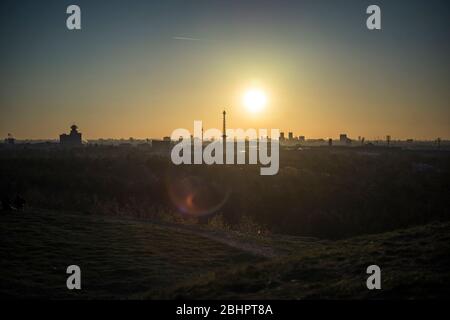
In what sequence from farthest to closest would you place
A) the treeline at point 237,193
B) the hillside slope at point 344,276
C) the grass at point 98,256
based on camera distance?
1. the treeline at point 237,193
2. the grass at point 98,256
3. the hillside slope at point 344,276

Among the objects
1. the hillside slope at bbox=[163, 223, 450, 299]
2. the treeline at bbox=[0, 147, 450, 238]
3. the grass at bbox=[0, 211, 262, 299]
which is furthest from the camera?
the treeline at bbox=[0, 147, 450, 238]

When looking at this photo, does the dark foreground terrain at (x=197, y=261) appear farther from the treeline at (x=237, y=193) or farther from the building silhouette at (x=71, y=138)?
the building silhouette at (x=71, y=138)

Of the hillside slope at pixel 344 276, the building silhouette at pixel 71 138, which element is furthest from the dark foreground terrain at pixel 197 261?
the building silhouette at pixel 71 138

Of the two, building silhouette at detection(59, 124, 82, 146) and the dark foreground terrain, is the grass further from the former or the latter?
building silhouette at detection(59, 124, 82, 146)

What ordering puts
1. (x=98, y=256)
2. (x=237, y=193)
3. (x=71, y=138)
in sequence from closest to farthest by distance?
(x=98, y=256) < (x=237, y=193) < (x=71, y=138)

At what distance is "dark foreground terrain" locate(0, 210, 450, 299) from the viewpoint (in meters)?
10.6

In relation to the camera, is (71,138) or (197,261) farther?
(71,138)

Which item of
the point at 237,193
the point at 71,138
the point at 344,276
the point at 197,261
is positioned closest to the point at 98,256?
the point at 197,261

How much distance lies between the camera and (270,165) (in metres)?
63.5

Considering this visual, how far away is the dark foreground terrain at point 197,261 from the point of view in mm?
10586

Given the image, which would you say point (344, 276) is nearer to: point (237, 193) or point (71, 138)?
point (237, 193)

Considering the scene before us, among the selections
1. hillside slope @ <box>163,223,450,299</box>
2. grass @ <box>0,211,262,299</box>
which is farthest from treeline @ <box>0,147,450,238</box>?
hillside slope @ <box>163,223,450,299</box>

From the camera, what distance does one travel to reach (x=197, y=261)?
17766mm

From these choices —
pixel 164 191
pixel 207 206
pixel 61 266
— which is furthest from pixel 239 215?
pixel 61 266
